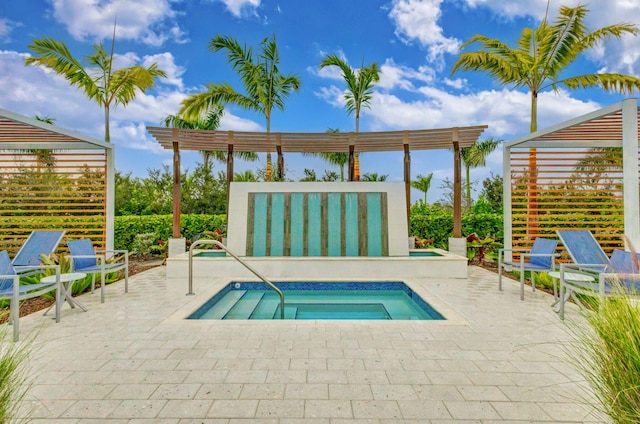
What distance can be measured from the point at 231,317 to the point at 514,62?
11.4m

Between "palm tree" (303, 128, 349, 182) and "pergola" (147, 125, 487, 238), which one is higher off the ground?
"palm tree" (303, 128, 349, 182)

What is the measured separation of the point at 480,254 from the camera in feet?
32.9

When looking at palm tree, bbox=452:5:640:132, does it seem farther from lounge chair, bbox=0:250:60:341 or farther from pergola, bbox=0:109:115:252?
lounge chair, bbox=0:250:60:341

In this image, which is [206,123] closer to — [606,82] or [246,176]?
[246,176]

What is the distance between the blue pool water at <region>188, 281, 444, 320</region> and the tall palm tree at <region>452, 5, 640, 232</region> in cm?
818

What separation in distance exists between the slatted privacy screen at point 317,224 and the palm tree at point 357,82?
639cm

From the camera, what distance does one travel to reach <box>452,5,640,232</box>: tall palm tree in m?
10.4

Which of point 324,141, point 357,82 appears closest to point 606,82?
point 324,141

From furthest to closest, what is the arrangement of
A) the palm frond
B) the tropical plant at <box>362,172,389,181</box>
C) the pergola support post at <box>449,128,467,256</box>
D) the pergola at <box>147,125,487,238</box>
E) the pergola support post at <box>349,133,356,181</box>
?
the tropical plant at <box>362,172,389,181</box> → the palm frond → the pergola support post at <box>349,133,356,181</box> → the pergola support post at <box>449,128,467,256</box> → the pergola at <box>147,125,487,238</box>

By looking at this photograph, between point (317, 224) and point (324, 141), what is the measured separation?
268 centimetres

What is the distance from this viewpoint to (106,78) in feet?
39.5

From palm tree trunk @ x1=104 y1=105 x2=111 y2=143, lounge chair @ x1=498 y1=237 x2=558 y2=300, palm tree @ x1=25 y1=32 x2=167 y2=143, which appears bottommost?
lounge chair @ x1=498 y1=237 x2=558 y2=300

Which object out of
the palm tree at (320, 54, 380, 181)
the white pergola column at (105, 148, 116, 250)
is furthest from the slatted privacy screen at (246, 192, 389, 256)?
the palm tree at (320, 54, 380, 181)

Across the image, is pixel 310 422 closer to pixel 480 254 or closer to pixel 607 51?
pixel 480 254
